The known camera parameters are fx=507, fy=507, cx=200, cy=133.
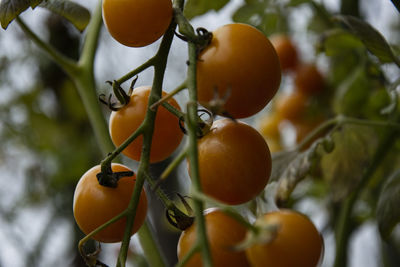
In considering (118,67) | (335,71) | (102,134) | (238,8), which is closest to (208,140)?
(102,134)

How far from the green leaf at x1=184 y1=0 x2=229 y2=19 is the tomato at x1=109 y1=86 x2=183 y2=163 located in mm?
239

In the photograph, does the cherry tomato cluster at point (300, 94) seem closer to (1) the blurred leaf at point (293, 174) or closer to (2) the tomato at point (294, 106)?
(2) the tomato at point (294, 106)

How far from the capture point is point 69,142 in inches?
75.5

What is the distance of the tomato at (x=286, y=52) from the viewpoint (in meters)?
1.35

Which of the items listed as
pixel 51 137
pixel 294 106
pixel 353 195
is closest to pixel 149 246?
pixel 353 195

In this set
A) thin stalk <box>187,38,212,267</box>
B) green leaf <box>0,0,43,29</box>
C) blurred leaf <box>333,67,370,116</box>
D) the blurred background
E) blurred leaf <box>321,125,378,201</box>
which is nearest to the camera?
thin stalk <box>187,38,212,267</box>

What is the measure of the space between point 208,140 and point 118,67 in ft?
4.89

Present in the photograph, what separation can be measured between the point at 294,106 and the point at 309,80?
80 millimetres

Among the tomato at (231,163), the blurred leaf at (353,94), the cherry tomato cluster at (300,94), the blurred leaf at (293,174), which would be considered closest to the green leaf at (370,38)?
the blurred leaf at (293,174)

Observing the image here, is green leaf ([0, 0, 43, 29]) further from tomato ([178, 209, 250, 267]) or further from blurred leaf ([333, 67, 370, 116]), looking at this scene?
blurred leaf ([333, 67, 370, 116])

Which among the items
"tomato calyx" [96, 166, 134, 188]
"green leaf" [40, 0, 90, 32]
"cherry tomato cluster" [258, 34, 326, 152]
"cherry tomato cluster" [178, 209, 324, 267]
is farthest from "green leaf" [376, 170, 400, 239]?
"cherry tomato cluster" [258, 34, 326, 152]

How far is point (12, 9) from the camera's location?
53 cm

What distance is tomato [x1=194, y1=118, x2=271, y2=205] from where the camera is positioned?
449mm

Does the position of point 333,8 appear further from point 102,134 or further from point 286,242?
point 286,242
